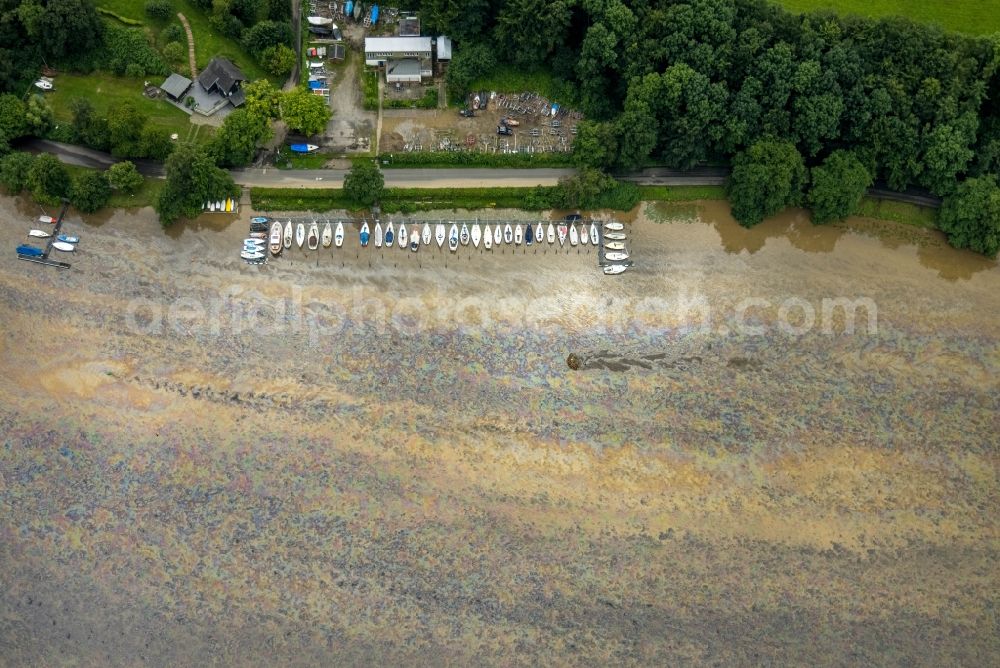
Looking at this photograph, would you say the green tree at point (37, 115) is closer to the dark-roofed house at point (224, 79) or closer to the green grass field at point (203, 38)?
the green grass field at point (203, 38)

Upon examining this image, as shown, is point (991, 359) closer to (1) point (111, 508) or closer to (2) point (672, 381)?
(2) point (672, 381)

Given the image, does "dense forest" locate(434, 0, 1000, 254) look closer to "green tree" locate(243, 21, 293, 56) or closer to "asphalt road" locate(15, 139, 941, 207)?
"asphalt road" locate(15, 139, 941, 207)

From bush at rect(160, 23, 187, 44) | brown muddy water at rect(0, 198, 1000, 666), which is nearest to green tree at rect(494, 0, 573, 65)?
brown muddy water at rect(0, 198, 1000, 666)

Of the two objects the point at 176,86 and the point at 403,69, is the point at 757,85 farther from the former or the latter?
the point at 176,86

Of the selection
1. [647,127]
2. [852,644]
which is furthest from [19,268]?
[852,644]

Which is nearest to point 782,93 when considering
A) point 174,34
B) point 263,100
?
point 263,100
